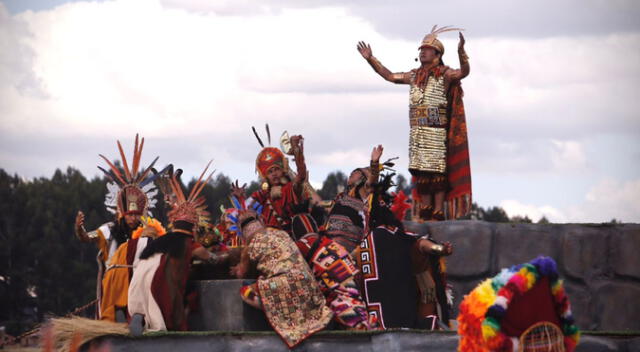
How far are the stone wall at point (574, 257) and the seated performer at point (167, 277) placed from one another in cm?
233

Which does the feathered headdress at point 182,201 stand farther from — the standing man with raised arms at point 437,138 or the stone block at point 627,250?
the stone block at point 627,250

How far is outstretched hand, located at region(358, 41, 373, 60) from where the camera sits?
573 inches

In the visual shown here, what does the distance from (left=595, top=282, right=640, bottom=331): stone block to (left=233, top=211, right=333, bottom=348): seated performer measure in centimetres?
287

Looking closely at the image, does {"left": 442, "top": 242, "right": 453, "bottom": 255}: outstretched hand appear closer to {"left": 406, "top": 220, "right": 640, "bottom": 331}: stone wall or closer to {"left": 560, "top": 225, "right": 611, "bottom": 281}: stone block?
{"left": 406, "top": 220, "right": 640, "bottom": 331}: stone wall

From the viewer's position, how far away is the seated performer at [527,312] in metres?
8.30

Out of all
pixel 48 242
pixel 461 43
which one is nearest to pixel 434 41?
pixel 461 43

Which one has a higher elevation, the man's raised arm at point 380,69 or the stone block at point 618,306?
the man's raised arm at point 380,69

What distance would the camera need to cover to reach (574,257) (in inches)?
506

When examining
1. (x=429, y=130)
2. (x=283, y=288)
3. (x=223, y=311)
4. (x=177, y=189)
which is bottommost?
(x=223, y=311)

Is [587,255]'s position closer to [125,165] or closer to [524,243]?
[524,243]

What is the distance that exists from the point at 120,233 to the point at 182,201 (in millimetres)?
1717

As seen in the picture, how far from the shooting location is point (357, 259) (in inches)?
486

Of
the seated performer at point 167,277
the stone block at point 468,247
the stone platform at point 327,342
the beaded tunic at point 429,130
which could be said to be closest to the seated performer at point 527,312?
the stone platform at point 327,342

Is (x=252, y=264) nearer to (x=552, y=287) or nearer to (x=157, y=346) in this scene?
(x=157, y=346)
